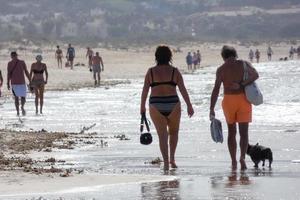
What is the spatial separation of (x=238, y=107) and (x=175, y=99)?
2.46ft

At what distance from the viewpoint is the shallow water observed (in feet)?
27.9

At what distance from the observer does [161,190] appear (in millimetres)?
8586

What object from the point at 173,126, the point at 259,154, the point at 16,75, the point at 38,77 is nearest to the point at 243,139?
the point at 259,154

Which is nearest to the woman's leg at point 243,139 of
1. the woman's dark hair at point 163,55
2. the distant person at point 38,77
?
the woman's dark hair at point 163,55

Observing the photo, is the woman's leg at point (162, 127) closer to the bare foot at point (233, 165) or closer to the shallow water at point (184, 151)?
the shallow water at point (184, 151)

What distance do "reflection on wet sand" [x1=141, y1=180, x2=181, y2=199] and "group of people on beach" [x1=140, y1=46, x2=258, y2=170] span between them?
1441mm

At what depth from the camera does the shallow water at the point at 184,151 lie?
8508mm

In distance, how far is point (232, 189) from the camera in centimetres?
859

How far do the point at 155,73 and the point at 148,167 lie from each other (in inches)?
44.2

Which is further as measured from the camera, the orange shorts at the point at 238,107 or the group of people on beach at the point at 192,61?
the group of people on beach at the point at 192,61

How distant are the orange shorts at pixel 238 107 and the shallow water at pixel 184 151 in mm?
611

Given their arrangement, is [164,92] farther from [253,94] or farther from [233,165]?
[233,165]

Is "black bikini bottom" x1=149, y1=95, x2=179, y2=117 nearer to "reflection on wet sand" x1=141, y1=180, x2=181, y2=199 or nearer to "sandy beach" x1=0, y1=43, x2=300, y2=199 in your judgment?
"sandy beach" x1=0, y1=43, x2=300, y2=199

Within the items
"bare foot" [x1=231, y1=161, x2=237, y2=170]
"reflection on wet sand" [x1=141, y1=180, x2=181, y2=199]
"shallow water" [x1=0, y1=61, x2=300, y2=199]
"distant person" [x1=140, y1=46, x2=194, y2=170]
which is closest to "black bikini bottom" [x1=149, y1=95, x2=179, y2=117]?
"distant person" [x1=140, y1=46, x2=194, y2=170]
